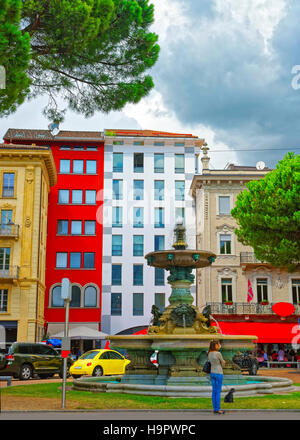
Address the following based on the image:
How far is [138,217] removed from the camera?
48.7 metres

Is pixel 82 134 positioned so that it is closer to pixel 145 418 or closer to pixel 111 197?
pixel 111 197

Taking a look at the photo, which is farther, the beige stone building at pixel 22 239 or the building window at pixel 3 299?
the building window at pixel 3 299

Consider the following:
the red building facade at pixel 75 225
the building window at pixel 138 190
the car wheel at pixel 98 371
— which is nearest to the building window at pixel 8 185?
the red building facade at pixel 75 225

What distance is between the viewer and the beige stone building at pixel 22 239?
38.8 m

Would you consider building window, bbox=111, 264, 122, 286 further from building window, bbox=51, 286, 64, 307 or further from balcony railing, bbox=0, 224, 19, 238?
balcony railing, bbox=0, 224, 19, 238

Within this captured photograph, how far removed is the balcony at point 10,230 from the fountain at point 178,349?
23514mm

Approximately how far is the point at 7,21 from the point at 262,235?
2069cm

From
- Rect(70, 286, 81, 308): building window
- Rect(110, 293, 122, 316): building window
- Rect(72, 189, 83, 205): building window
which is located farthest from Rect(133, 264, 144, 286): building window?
Rect(72, 189, 83, 205): building window

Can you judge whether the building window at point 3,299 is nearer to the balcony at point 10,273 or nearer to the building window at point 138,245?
the balcony at point 10,273

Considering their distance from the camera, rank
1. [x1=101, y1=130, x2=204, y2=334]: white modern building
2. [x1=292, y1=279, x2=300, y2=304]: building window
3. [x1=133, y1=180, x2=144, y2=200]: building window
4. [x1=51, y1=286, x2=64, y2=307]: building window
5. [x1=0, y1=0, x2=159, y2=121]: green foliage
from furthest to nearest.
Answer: [x1=133, y1=180, x2=144, y2=200]: building window < [x1=101, y1=130, x2=204, y2=334]: white modern building < [x1=51, y1=286, x2=64, y2=307]: building window < [x1=292, y1=279, x2=300, y2=304]: building window < [x1=0, y1=0, x2=159, y2=121]: green foliage

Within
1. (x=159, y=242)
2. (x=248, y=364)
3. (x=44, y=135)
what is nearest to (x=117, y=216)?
(x=159, y=242)

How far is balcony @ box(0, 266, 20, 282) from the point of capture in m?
38.6

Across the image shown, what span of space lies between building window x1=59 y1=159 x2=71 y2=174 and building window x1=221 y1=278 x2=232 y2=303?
16866 millimetres

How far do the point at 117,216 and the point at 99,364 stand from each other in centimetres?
2693
